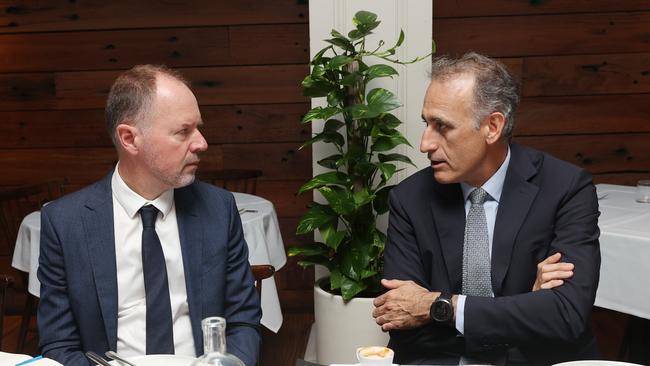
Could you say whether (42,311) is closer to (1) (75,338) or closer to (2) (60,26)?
(1) (75,338)

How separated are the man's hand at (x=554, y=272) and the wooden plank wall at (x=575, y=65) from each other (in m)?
2.44

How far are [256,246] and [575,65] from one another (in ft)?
7.45

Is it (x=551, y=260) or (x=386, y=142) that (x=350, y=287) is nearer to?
(x=386, y=142)

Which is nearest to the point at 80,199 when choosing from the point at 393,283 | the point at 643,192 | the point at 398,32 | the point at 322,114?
the point at 393,283

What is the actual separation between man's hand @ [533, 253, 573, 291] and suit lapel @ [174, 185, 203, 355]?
857 mm

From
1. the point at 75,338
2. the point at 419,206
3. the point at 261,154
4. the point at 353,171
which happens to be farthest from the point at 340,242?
the point at 261,154

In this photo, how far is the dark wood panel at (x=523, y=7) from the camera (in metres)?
3.95

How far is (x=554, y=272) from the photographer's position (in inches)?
67.1

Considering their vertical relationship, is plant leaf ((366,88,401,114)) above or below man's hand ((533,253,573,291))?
above

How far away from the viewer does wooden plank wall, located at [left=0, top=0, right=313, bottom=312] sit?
4062mm

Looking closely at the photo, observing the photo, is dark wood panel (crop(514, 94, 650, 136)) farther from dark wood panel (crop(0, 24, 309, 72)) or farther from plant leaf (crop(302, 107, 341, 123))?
plant leaf (crop(302, 107, 341, 123))

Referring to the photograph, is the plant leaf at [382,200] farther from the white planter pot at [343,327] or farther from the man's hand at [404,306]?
the man's hand at [404,306]

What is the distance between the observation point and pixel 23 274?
3232mm

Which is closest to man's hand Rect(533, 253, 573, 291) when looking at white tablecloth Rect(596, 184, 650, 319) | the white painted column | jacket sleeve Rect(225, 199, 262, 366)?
jacket sleeve Rect(225, 199, 262, 366)
